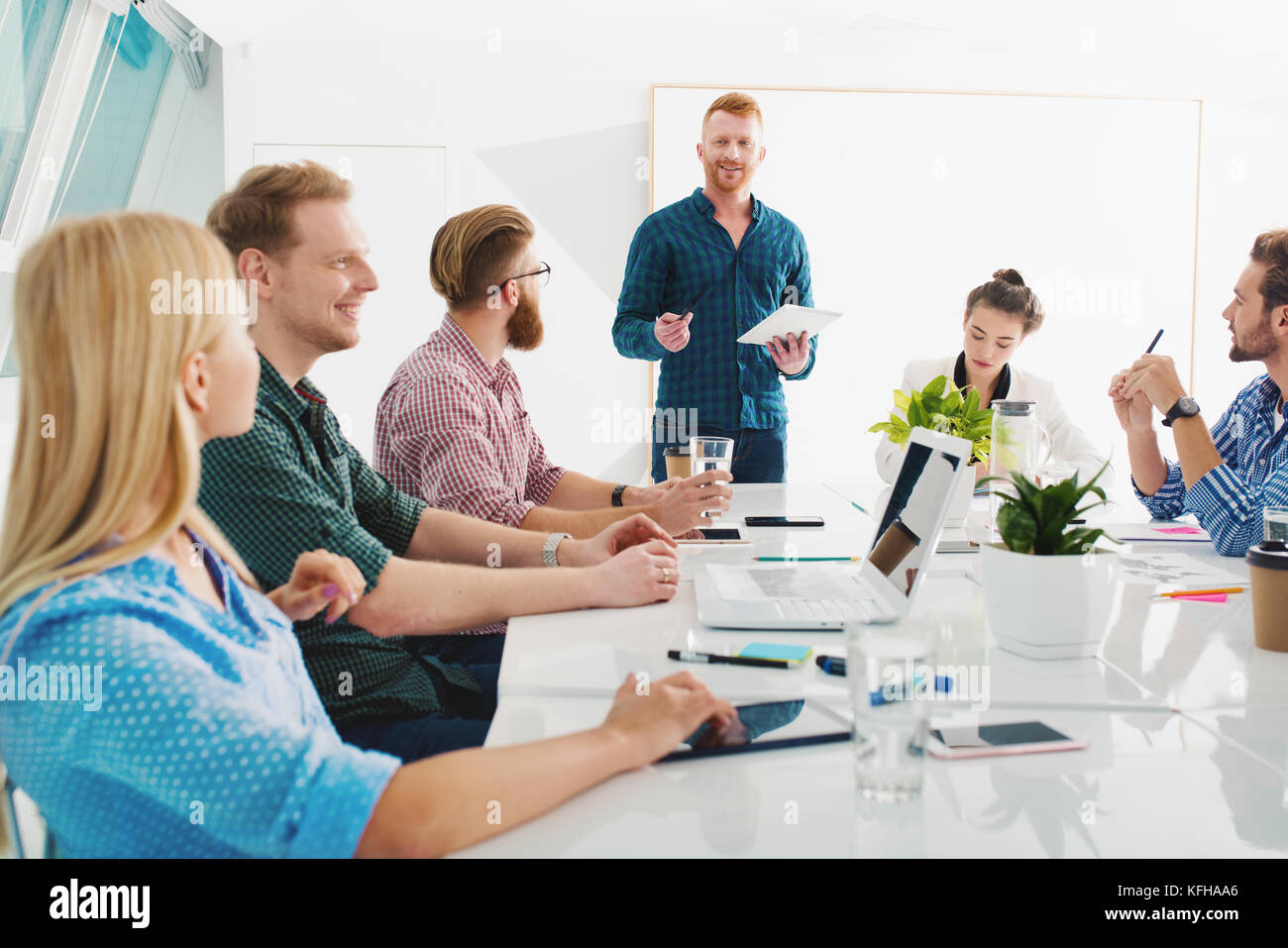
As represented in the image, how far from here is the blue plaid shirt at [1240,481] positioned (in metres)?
1.91

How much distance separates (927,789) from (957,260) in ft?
14.8

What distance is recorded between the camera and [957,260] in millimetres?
4973

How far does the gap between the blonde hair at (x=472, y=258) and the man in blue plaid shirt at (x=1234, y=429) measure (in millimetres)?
1464

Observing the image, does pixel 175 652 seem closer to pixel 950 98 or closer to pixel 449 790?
pixel 449 790

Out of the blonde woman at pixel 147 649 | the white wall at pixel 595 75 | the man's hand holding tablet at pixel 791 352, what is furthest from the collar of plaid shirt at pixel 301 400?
the white wall at pixel 595 75

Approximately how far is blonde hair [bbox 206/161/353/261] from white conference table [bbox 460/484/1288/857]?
2.50 ft

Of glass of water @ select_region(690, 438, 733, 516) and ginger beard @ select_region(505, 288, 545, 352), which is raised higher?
ginger beard @ select_region(505, 288, 545, 352)

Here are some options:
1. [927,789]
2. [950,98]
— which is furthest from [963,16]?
[927,789]

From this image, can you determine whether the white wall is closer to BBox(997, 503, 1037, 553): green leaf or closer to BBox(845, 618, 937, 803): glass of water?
BBox(997, 503, 1037, 553): green leaf

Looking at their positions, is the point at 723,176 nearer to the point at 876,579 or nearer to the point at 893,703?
the point at 876,579

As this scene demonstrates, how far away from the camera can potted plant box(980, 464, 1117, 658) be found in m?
1.22

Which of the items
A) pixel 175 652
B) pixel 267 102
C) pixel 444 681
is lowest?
pixel 444 681

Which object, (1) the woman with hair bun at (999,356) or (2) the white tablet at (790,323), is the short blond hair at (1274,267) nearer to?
(1) the woman with hair bun at (999,356)

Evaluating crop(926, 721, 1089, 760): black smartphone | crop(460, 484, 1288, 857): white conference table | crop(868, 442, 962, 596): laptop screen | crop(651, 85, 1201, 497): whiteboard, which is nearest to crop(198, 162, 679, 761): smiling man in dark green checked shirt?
crop(460, 484, 1288, 857): white conference table
